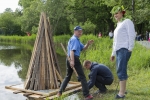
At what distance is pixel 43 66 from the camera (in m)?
8.09

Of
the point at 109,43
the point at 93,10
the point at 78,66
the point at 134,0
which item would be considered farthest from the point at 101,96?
the point at 93,10

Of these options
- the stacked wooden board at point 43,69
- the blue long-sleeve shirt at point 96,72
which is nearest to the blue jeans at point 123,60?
the blue long-sleeve shirt at point 96,72

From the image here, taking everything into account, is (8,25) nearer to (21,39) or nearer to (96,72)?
(21,39)

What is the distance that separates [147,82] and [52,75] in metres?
3.02

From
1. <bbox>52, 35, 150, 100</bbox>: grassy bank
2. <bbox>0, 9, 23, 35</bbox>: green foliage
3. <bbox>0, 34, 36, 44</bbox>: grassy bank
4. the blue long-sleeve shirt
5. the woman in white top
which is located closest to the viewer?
the woman in white top

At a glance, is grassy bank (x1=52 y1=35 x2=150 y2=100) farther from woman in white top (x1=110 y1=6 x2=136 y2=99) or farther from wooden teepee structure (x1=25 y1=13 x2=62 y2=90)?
wooden teepee structure (x1=25 y1=13 x2=62 y2=90)

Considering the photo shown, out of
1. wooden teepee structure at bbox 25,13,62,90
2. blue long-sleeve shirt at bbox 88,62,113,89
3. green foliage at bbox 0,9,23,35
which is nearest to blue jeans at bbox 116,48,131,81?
blue long-sleeve shirt at bbox 88,62,113,89

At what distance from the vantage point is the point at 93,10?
1539 inches

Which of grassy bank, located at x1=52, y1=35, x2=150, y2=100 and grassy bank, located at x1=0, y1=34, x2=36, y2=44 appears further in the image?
→ grassy bank, located at x1=0, y1=34, x2=36, y2=44

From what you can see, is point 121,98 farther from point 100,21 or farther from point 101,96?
point 100,21

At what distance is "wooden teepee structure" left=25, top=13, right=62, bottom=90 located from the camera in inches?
318

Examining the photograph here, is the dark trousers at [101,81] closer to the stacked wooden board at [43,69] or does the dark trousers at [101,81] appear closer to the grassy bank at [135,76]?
the grassy bank at [135,76]

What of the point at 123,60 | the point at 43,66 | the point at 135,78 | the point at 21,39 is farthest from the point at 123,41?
the point at 21,39

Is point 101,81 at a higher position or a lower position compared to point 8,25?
lower
